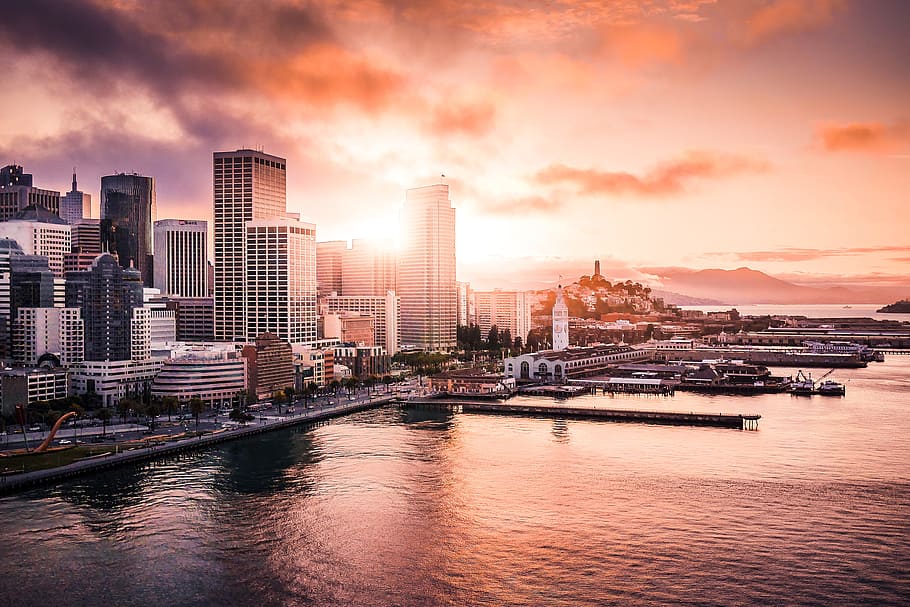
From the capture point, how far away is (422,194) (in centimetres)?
7506

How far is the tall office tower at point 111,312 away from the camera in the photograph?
45375 mm

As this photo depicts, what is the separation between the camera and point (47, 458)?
28078 mm

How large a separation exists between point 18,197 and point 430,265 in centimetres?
4812

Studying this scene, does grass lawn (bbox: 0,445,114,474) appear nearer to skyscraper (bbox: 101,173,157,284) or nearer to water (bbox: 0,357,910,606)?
water (bbox: 0,357,910,606)

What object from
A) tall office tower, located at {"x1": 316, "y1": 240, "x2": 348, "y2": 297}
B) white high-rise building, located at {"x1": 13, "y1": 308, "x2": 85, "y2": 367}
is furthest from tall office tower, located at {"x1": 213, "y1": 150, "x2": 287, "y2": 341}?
tall office tower, located at {"x1": 316, "y1": 240, "x2": 348, "y2": 297}

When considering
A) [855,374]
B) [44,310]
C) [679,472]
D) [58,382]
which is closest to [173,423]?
[58,382]

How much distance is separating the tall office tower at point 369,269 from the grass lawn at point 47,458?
72.3m

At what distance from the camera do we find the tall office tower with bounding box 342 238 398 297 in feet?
338

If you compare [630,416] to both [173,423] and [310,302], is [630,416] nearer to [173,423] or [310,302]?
[173,423]

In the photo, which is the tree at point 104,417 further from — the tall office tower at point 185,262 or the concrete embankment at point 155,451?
the tall office tower at point 185,262

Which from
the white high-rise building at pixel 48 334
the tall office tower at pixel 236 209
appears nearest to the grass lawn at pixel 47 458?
the white high-rise building at pixel 48 334

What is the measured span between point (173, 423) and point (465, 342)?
157 feet

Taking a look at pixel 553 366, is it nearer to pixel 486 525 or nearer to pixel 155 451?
pixel 155 451

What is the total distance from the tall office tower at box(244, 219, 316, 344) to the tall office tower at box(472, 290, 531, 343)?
34.9m
